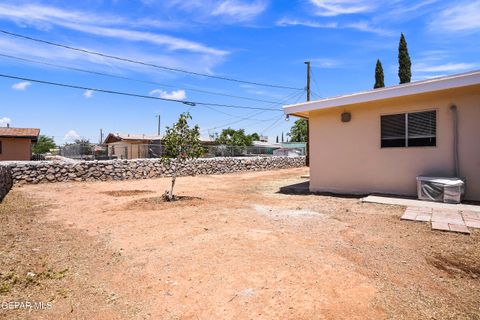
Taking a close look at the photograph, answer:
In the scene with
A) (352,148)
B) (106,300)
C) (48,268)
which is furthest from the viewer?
(352,148)

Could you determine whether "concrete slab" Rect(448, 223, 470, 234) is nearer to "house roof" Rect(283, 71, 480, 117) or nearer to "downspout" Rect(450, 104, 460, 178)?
"downspout" Rect(450, 104, 460, 178)

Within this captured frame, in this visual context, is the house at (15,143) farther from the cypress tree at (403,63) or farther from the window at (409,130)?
the cypress tree at (403,63)

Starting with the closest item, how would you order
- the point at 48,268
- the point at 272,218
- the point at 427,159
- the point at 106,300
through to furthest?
the point at 106,300 → the point at 48,268 → the point at 272,218 → the point at 427,159

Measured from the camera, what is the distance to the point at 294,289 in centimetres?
306

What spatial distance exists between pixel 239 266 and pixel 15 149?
25800 millimetres

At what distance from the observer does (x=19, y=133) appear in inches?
898

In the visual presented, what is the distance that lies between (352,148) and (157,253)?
276 inches

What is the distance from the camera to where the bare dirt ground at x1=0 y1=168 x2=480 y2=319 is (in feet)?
9.05

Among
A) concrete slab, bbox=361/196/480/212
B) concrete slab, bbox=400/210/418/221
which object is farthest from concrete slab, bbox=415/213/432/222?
concrete slab, bbox=361/196/480/212

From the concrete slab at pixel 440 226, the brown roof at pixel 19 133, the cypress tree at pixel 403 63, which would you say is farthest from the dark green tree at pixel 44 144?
the concrete slab at pixel 440 226

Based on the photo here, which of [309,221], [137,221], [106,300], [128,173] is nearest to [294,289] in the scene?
[106,300]

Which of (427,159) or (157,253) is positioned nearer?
(157,253)

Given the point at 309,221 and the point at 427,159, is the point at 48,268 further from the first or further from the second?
the point at 427,159

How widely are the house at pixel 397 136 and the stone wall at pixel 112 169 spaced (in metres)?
5.37
